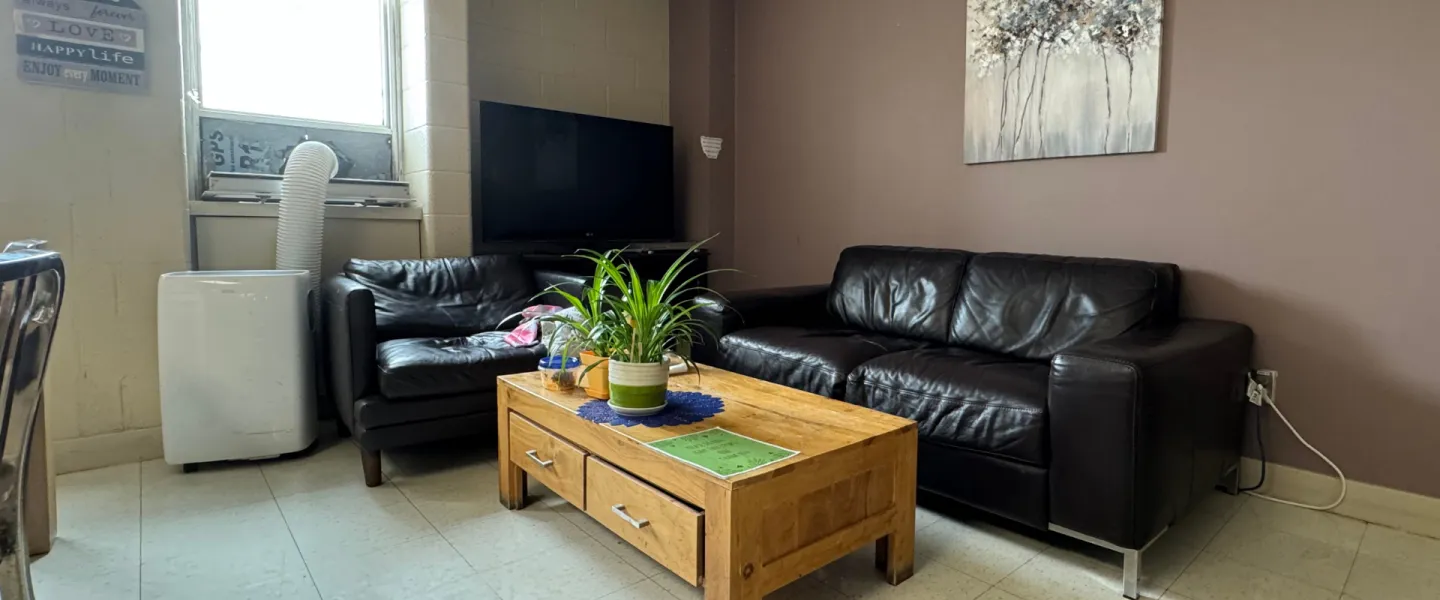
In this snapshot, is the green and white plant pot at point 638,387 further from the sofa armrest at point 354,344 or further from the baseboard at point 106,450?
the baseboard at point 106,450

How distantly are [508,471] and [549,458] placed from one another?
0.30m

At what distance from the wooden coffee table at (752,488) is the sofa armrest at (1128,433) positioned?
390mm

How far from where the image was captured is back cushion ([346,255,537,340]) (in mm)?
2936

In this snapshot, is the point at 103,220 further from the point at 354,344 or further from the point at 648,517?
the point at 648,517

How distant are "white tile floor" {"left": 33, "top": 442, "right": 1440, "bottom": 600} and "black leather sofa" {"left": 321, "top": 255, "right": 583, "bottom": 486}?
0.22 m

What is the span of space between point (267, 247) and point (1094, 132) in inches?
132

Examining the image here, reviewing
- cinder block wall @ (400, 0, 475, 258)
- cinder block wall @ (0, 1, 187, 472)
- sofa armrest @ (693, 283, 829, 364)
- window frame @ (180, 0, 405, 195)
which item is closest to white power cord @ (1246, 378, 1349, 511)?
sofa armrest @ (693, 283, 829, 364)

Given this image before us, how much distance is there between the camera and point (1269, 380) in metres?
2.34

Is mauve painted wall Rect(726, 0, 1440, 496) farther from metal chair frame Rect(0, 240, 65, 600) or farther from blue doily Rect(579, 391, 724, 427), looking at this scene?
metal chair frame Rect(0, 240, 65, 600)

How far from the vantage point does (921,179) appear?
3301 mm

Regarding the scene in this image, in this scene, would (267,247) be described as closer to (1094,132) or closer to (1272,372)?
(1094,132)

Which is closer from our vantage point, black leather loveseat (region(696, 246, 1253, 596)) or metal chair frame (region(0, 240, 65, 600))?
metal chair frame (region(0, 240, 65, 600))

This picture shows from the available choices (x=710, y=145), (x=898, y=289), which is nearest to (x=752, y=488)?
(x=898, y=289)

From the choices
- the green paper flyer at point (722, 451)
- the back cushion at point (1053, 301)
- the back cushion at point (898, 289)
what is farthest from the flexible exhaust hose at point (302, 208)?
the back cushion at point (1053, 301)
